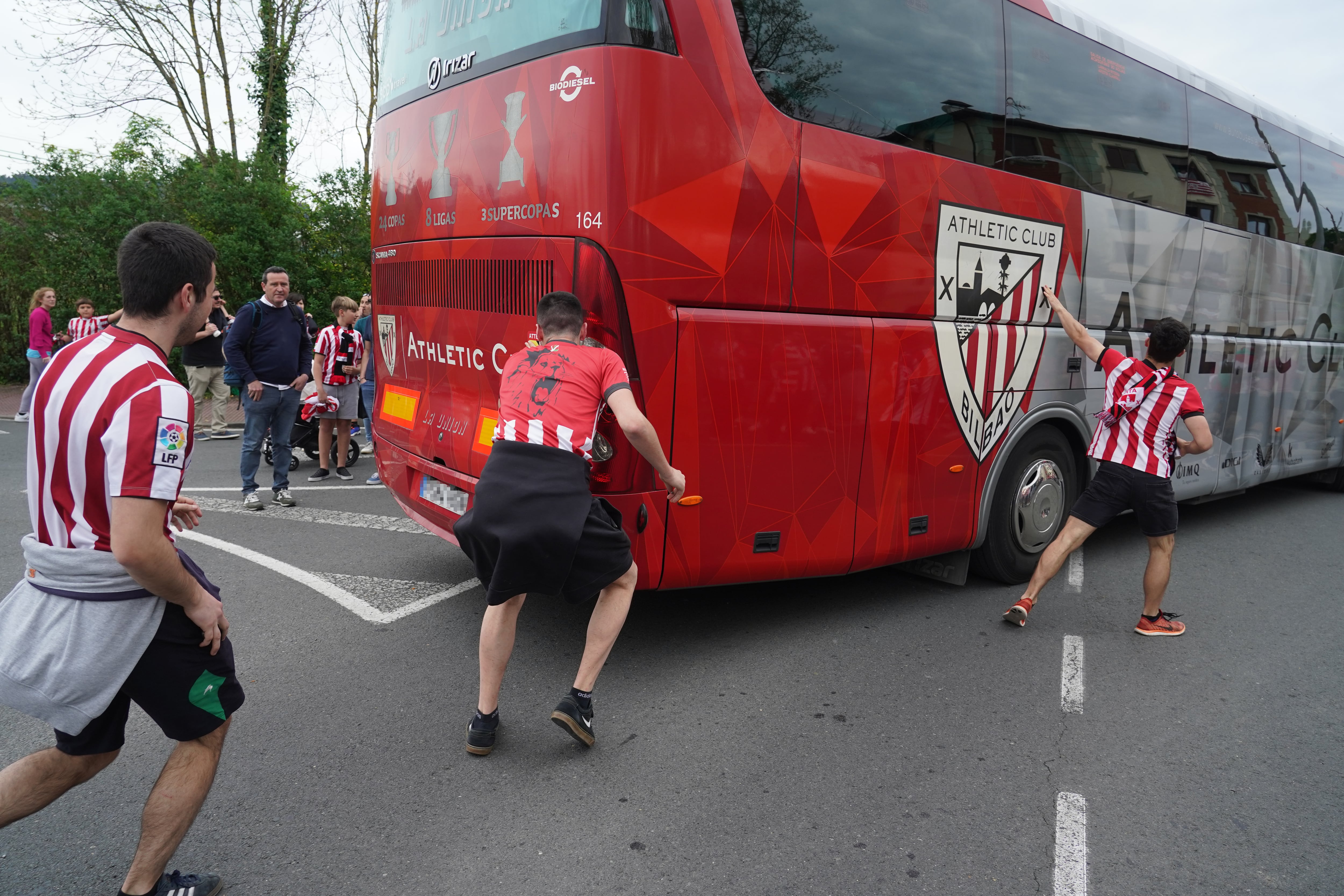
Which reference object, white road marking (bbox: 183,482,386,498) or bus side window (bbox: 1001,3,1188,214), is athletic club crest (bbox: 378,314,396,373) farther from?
bus side window (bbox: 1001,3,1188,214)

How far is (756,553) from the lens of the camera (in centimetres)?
411

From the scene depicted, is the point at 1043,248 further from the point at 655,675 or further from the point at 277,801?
the point at 277,801

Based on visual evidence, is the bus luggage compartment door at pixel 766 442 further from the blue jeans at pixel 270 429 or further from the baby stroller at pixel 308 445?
the baby stroller at pixel 308 445

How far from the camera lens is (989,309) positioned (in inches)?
195

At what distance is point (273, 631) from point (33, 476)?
2.65 metres

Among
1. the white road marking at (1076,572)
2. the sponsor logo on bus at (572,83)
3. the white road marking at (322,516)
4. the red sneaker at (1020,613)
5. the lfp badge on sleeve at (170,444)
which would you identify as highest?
the sponsor logo on bus at (572,83)

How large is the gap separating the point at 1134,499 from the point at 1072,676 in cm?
123

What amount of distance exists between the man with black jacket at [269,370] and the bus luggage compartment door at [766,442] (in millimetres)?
4751

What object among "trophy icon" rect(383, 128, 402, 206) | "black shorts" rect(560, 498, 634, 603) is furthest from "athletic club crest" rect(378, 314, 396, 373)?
"black shorts" rect(560, 498, 634, 603)

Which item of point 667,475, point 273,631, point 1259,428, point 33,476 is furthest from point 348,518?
point 1259,428

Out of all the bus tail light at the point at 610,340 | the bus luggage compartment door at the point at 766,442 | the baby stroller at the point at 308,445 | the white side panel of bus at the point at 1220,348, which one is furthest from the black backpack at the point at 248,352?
the white side panel of bus at the point at 1220,348

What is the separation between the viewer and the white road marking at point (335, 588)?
4777 mm

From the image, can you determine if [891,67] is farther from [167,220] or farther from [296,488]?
[167,220]

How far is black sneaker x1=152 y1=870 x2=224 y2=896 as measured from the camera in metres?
2.35
